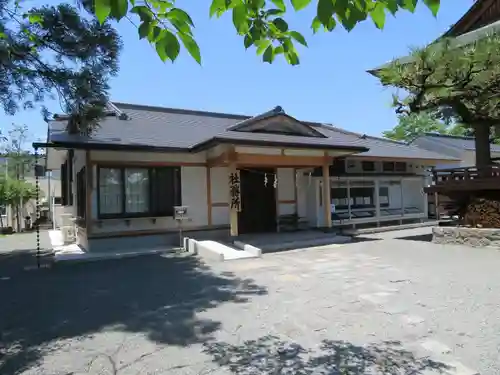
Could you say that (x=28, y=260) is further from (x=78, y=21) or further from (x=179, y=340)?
(x=179, y=340)

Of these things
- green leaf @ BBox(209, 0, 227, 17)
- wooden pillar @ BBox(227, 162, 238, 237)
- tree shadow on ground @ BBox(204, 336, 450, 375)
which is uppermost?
green leaf @ BBox(209, 0, 227, 17)

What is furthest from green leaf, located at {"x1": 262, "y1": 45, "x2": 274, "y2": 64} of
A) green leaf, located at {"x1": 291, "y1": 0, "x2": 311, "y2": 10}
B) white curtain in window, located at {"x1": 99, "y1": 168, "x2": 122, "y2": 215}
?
white curtain in window, located at {"x1": 99, "y1": 168, "x2": 122, "y2": 215}

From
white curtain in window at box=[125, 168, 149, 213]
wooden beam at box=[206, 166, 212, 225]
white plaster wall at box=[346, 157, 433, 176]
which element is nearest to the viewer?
white curtain in window at box=[125, 168, 149, 213]

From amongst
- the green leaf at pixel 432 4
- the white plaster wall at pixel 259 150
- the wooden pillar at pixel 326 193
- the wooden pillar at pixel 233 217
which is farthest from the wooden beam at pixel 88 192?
the green leaf at pixel 432 4

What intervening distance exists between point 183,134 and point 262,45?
10244 millimetres

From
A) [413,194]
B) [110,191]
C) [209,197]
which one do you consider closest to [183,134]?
[209,197]

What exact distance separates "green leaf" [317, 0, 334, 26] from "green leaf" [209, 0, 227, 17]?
1.61ft

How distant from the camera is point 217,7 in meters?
1.95

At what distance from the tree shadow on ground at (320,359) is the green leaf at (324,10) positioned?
8.70 feet

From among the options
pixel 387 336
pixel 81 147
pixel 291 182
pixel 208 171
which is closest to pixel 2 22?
pixel 81 147

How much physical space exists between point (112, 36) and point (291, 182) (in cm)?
755

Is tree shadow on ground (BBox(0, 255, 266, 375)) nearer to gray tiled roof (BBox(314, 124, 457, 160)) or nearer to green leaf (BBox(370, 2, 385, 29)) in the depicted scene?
green leaf (BBox(370, 2, 385, 29))

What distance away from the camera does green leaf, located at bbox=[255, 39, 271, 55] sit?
2.38m

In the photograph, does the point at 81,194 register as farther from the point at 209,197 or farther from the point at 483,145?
the point at 483,145
